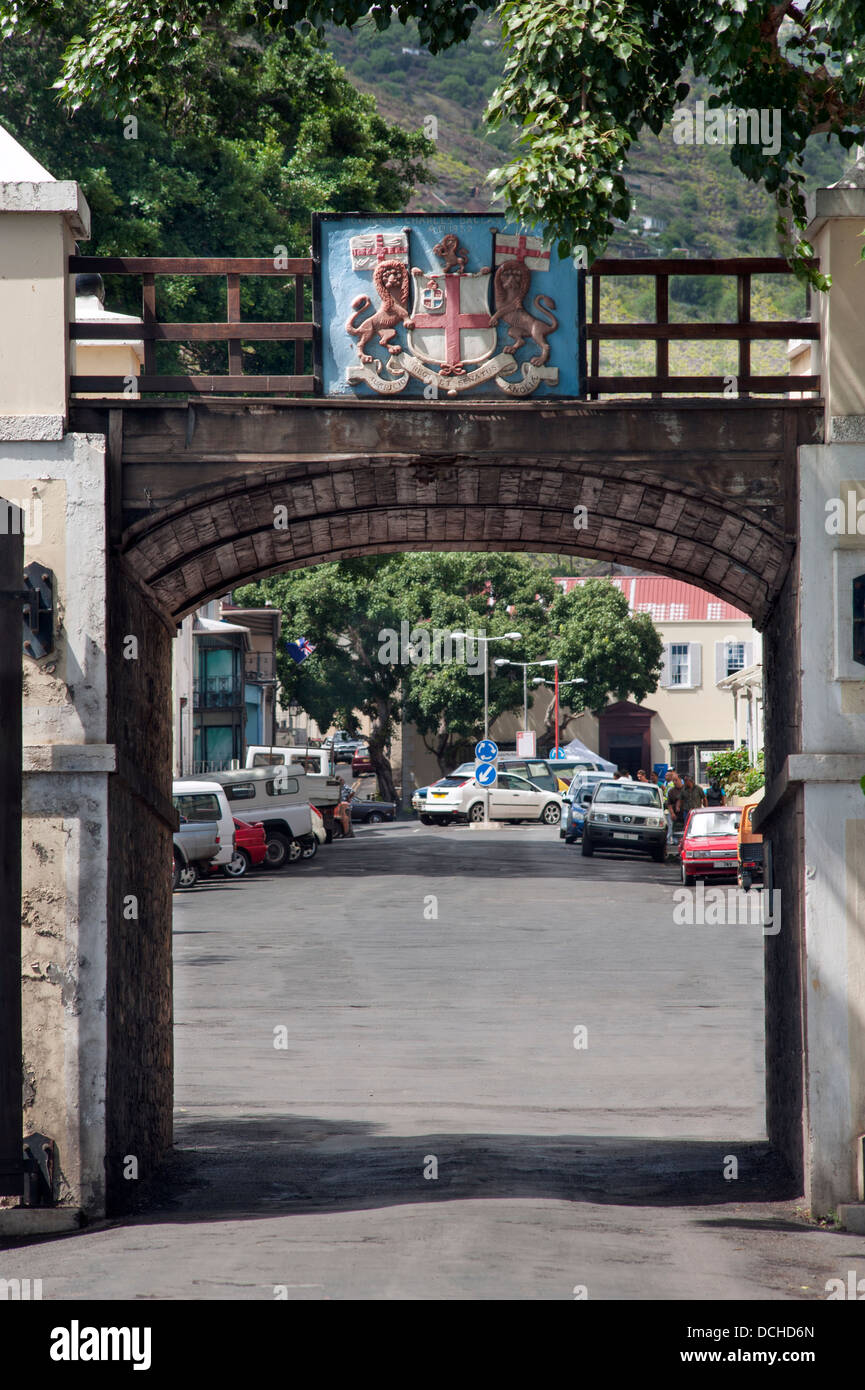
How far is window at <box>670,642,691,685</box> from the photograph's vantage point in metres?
79.3

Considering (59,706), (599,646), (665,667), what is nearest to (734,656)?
(665,667)

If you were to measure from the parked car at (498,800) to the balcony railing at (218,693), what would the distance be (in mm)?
7847

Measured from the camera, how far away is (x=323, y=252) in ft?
30.1

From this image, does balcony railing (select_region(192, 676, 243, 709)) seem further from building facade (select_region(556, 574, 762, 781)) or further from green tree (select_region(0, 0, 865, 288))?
green tree (select_region(0, 0, 865, 288))

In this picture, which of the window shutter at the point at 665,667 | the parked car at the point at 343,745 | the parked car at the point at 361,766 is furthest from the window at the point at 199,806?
the window shutter at the point at 665,667

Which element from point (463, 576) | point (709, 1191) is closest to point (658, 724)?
point (463, 576)

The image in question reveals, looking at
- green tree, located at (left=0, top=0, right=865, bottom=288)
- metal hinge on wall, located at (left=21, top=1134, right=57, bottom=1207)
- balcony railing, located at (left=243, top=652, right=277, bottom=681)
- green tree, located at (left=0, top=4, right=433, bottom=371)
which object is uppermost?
green tree, located at (left=0, top=4, right=433, bottom=371)

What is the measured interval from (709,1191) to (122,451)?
18.4ft

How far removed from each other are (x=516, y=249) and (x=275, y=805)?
28265 mm

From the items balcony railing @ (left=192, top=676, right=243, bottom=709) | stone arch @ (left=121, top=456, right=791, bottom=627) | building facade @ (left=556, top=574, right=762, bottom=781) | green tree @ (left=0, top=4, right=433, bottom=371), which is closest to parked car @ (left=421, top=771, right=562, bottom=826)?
balcony railing @ (left=192, top=676, right=243, bottom=709)

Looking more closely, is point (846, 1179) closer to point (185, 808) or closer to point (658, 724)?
point (185, 808)

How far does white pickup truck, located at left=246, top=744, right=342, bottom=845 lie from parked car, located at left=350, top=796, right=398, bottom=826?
208 inches
